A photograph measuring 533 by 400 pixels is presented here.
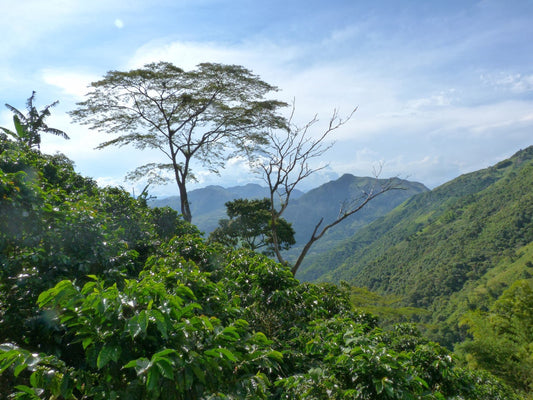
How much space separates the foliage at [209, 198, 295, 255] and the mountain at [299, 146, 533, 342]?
172 ft

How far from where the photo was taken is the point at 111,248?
5145 millimetres

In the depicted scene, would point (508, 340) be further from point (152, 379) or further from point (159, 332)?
point (152, 379)

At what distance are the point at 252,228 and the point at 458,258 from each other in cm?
10123

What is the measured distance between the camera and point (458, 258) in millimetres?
103938

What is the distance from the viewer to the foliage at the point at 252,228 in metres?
25.9

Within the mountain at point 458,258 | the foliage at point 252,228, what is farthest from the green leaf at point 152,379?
the mountain at point 458,258

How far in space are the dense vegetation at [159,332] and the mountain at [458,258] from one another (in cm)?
6709

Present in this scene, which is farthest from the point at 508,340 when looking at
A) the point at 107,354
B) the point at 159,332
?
the point at 107,354

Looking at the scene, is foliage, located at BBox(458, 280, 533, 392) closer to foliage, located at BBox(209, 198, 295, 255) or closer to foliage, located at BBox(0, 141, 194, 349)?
foliage, located at BBox(209, 198, 295, 255)

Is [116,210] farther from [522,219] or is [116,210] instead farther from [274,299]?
[522,219]

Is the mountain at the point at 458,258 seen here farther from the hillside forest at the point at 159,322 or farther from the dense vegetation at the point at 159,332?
the dense vegetation at the point at 159,332

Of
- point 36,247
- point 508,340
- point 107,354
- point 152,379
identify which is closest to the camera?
point 152,379

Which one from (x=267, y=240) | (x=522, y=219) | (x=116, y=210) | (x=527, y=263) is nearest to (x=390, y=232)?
(x=522, y=219)

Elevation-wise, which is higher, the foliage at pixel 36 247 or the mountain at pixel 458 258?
the foliage at pixel 36 247
